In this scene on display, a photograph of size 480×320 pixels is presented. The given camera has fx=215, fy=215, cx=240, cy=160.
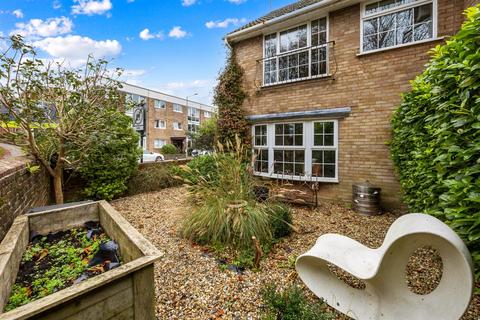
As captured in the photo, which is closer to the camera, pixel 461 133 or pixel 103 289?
pixel 103 289

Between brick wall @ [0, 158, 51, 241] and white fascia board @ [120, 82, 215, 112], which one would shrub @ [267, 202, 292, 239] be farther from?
white fascia board @ [120, 82, 215, 112]

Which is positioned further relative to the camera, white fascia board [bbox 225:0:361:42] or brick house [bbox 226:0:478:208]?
white fascia board [bbox 225:0:361:42]

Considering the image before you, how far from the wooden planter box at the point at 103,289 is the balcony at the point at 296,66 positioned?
5949 mm

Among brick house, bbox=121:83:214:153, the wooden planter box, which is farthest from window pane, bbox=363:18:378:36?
brick house, bbox=121:83:214:153

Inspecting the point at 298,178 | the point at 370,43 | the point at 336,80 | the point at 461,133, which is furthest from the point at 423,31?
the point at 461,133

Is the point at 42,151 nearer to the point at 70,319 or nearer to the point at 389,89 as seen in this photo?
the point at 70,319

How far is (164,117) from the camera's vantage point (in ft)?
95.3

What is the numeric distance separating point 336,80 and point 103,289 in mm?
6379

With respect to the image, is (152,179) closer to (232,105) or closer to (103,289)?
(232,105)

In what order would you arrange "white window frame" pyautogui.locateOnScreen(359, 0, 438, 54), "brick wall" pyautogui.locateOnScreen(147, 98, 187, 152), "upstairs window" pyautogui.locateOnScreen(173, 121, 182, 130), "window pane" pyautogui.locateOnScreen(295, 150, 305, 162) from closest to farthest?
"white window frame" pyautogui.locateOnScreen(359, 0, 438, 54), "window pane" pyautogui.locateOnScreen(295, 150, 305, 162), "brick wall" pyautogui.locateOnScreen(147, 98, 187, 152), "upstairs window" pyautogui.locateOnScreen(173, 121, 182, 130)

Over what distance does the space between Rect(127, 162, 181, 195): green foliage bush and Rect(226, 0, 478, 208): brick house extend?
10.9 ft

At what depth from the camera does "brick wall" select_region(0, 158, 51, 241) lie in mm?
2544

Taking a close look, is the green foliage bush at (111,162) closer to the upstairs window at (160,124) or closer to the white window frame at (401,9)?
the white window frame at (401,9)

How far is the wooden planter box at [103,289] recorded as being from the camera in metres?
1.28
